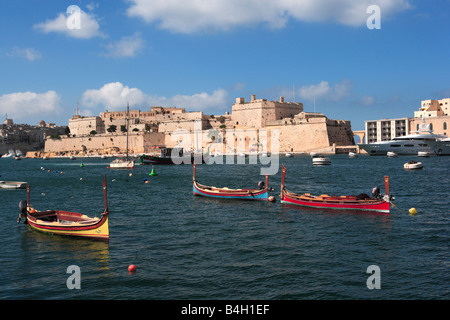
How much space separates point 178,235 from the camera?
1327 cm

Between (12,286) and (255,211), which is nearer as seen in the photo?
(12,286)

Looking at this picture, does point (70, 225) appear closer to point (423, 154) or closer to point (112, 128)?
point (423, 154)

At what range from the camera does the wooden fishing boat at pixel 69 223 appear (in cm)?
1223

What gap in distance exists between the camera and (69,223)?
12961mm

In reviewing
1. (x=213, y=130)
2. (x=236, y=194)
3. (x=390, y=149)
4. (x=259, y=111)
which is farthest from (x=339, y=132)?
(x=236, y=194)

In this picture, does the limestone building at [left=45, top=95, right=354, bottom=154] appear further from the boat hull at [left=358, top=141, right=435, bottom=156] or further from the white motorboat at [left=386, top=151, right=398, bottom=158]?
the white motorboat at [left=386, top=151, right=398, bottom=158]

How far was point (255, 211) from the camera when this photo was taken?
699 inches

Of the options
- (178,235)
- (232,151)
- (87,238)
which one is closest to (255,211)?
(178,235)

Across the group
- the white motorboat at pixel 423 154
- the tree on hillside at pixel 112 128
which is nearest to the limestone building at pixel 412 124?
the white motorboat at pixel 423 154

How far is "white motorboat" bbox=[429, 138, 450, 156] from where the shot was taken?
63.5 metres
